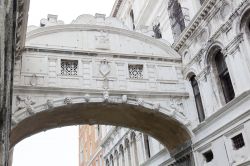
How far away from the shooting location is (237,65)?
10531 mm

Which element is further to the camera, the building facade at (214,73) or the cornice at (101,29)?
the cornice at (101,29)

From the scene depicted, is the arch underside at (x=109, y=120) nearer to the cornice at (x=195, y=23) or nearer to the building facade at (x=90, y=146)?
the cornice at (x=195, y=23)

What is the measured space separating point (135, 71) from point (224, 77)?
3318mm

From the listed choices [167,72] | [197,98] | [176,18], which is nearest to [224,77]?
[197,98]

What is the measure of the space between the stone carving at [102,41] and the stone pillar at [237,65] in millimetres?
4342

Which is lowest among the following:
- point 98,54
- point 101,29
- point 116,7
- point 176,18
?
point 98,54

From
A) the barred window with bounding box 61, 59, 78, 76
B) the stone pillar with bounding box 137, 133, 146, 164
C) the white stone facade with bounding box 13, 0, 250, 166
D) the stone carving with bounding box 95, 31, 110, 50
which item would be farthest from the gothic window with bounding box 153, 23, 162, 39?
the barred window with bounding box 61, 59, 78, 76

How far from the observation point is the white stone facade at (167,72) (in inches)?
418

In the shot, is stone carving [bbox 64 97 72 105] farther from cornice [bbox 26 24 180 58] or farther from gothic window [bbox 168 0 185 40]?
gothic window [bbox 168 0 185 40]

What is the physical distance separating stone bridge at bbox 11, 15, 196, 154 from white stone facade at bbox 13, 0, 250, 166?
34 mm

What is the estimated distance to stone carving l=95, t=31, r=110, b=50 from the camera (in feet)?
42.8

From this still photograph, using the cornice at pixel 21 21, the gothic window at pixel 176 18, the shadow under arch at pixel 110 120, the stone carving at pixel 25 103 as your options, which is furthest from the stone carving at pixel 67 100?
the gothic window at pixel 176 18

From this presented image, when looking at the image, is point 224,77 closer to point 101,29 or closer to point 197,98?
point 197,98

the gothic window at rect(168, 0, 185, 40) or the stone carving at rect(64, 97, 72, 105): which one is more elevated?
the gothic window at rect(168, 0, 185, 40)
